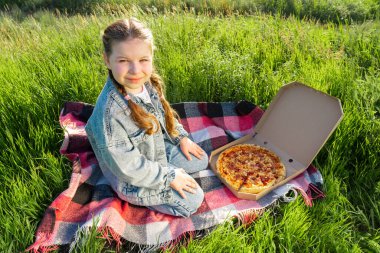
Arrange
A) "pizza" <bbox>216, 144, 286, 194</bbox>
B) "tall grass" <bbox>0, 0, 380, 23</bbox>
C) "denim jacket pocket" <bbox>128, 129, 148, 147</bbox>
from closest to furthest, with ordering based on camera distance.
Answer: "denim jacket pocket" <bbox>128, 129, 148, 147</bbox>
"pizza" <bbox>216, 144, 286, 194</bbox>
"tall grass" <bbox>0, 0, 380, 23</bbox>

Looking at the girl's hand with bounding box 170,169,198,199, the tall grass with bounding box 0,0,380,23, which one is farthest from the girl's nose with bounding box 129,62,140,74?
the tall grass with bounding box 0,0,380,23

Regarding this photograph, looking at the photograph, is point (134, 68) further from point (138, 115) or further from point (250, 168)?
point (250, 168)

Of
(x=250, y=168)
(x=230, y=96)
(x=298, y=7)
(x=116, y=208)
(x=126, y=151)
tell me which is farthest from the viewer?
(x=298, y=7)

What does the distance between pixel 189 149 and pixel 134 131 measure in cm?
73

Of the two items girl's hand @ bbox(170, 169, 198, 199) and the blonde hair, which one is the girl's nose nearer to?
the blonde hair

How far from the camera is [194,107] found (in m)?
3.48

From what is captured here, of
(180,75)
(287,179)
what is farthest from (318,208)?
(180,75)

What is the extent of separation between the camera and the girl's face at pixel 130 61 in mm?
2186

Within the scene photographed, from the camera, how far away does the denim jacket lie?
90.7 inches

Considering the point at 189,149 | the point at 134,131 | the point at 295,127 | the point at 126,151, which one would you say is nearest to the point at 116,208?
the point at 126,151

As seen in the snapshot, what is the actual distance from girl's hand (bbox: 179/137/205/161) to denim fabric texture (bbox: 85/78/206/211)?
1.32 ft

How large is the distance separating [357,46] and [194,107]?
219 centimetres

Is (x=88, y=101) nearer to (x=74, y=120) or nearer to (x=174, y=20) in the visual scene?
(x=74, y=120)

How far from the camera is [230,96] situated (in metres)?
3.68
